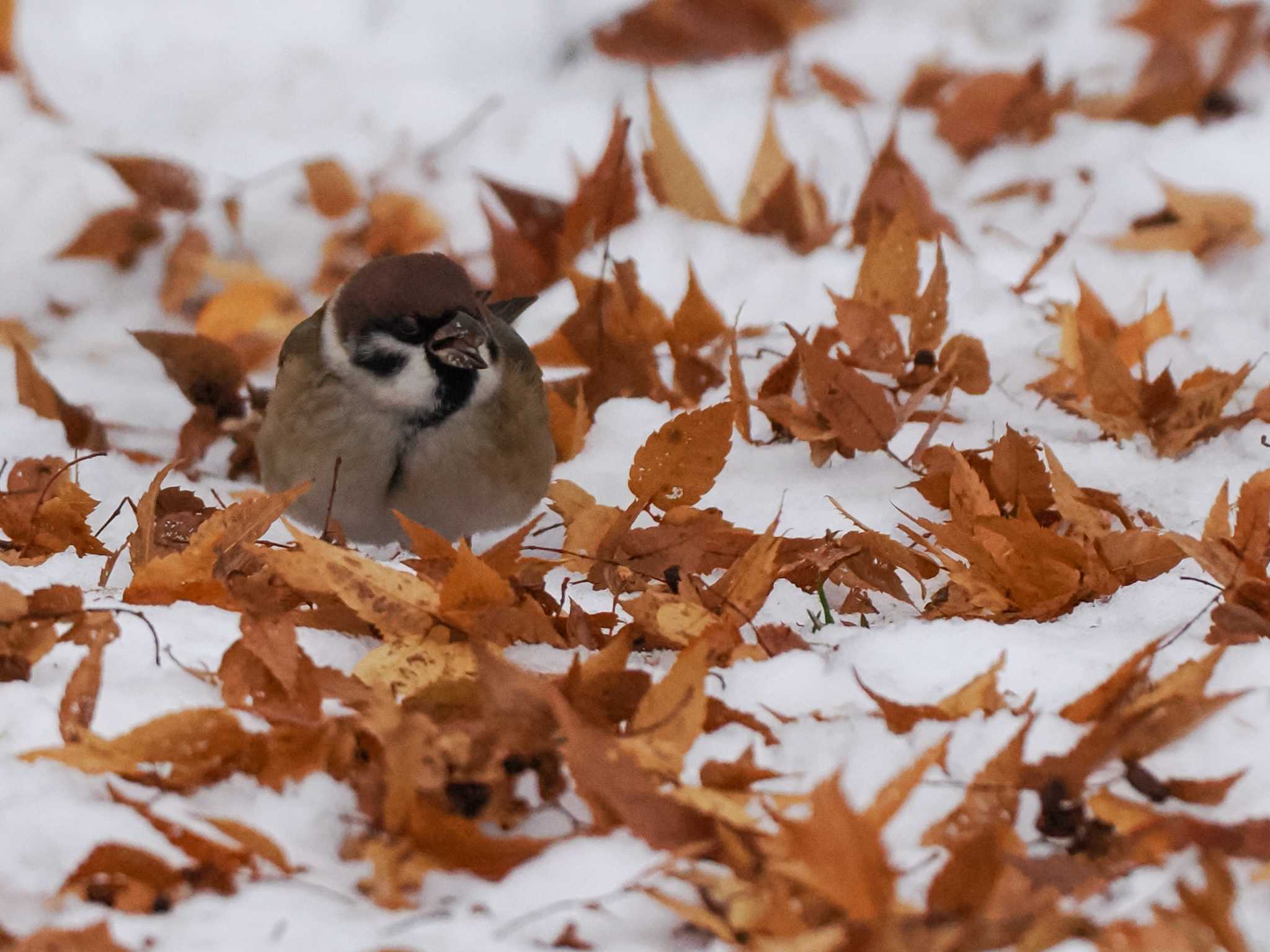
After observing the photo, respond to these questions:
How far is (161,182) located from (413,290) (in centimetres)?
209

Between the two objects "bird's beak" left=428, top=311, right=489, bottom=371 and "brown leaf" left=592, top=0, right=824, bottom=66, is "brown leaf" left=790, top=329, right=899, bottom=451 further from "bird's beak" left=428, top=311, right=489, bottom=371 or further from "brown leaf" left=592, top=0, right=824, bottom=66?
"brown leaf" left=592, top=0, right=824, bottom=66

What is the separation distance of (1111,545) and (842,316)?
796mm

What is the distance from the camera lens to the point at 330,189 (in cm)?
458

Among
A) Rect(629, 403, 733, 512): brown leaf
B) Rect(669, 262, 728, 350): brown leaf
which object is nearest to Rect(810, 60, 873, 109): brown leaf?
Rect(669, 262, 728, 350): brown leaf

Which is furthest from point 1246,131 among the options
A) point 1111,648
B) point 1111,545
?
point 1111,648

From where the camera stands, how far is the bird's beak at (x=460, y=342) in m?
2.60

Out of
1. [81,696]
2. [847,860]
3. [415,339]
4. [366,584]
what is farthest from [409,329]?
[847,860]

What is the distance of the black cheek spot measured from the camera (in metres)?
2.70

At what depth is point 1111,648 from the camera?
203 cm

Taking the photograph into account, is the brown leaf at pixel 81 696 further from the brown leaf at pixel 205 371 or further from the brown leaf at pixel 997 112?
the brown leaf at pixel 997 112

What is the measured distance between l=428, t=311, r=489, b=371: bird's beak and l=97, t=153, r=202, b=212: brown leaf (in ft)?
6.70

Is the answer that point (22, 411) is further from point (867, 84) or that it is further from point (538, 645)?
point (867, 84)

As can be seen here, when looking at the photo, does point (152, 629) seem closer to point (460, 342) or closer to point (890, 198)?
point (460, 342)

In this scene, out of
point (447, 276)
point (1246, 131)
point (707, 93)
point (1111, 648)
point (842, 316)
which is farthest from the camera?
point (707, 93)
